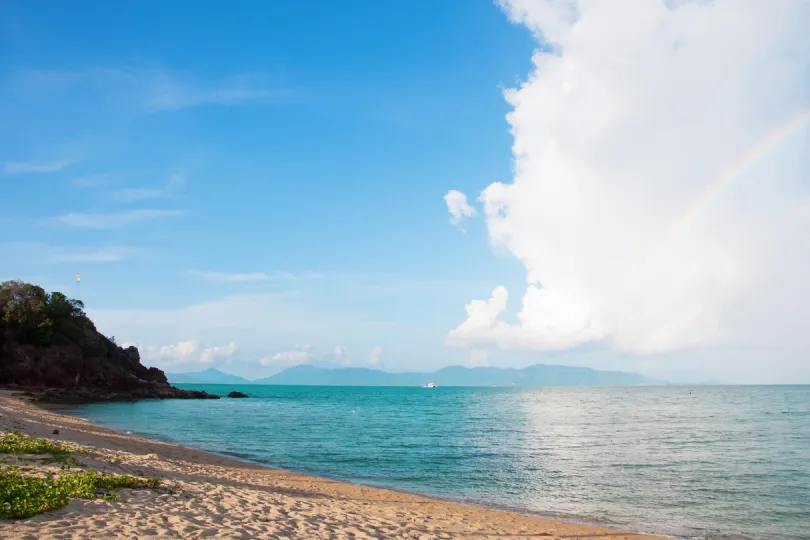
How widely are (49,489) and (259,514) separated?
550 centimetres

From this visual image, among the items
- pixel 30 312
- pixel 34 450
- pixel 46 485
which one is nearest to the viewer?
pixel 46 485

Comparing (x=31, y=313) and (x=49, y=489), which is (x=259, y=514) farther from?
(x=31, y=313)

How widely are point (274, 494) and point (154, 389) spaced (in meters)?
117

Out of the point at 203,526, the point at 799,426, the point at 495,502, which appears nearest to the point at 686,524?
the point at 495,502

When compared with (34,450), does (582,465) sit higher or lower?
lower

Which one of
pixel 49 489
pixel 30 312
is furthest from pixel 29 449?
pixel 30 312

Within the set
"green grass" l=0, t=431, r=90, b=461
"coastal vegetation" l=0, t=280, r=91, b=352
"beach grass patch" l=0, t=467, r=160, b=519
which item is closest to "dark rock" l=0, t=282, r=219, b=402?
"coastal vegetation" l=0, t=280, r=91, b=352

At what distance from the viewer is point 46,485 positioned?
13.6 m

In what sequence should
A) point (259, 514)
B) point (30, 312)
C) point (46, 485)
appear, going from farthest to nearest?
point (30, 312), point (259, 514), point (46, 485)

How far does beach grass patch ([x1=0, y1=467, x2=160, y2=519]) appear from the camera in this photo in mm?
11438

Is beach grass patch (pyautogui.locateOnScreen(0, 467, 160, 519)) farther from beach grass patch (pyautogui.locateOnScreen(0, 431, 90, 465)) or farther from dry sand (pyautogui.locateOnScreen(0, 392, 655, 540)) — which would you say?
beach grass patch (pyautogui.locateOnScreen(0, 431, 90, 465))

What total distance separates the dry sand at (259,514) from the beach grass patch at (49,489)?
30cm

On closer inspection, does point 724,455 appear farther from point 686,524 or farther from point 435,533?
point 435,533

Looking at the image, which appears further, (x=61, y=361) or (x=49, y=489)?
(x=61, y=361)
